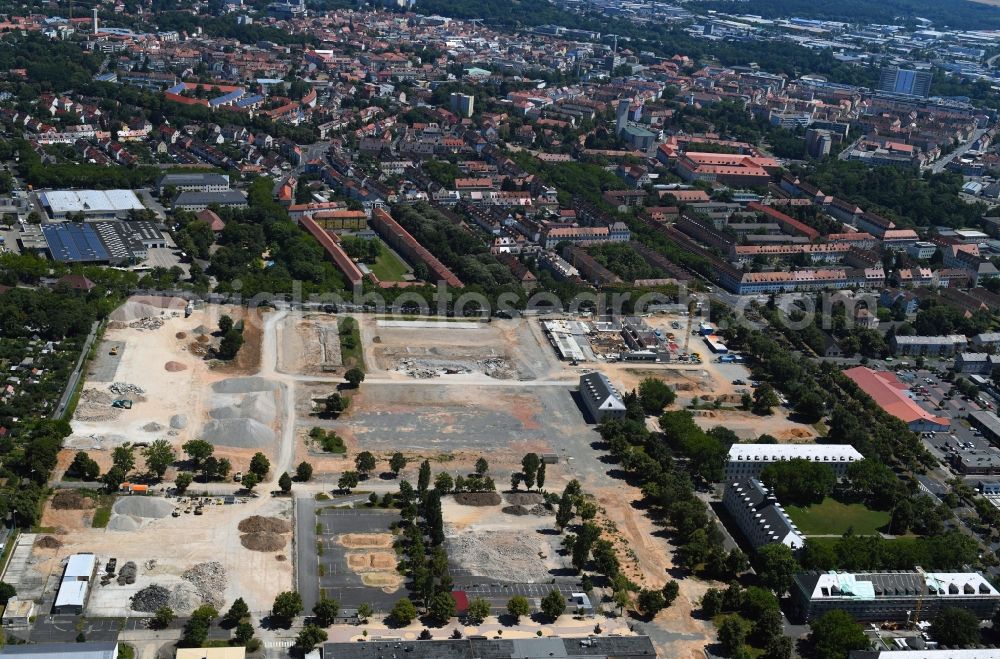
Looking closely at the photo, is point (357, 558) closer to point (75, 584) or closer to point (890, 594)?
point (75, 584)

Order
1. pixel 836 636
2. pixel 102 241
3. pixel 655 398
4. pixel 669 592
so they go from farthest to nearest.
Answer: pixel 102 241, pixel 655 398, pixel 669 592, pixel 836 636

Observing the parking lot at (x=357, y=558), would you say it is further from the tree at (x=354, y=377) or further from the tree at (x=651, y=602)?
the tree at (x=354, y=377)

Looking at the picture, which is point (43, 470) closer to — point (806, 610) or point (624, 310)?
point (806, 610)

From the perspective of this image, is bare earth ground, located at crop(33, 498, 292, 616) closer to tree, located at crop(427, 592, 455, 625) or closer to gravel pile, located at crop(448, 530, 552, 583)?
tree, located at crop(427, 592, 455, 625)

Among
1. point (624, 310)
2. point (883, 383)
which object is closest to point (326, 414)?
point (624, 310)

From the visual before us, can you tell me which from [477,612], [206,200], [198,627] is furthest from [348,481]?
[206,200]

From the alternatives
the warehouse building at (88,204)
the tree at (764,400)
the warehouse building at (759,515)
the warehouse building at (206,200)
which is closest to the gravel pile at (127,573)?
the warehouse building at (759,515)
